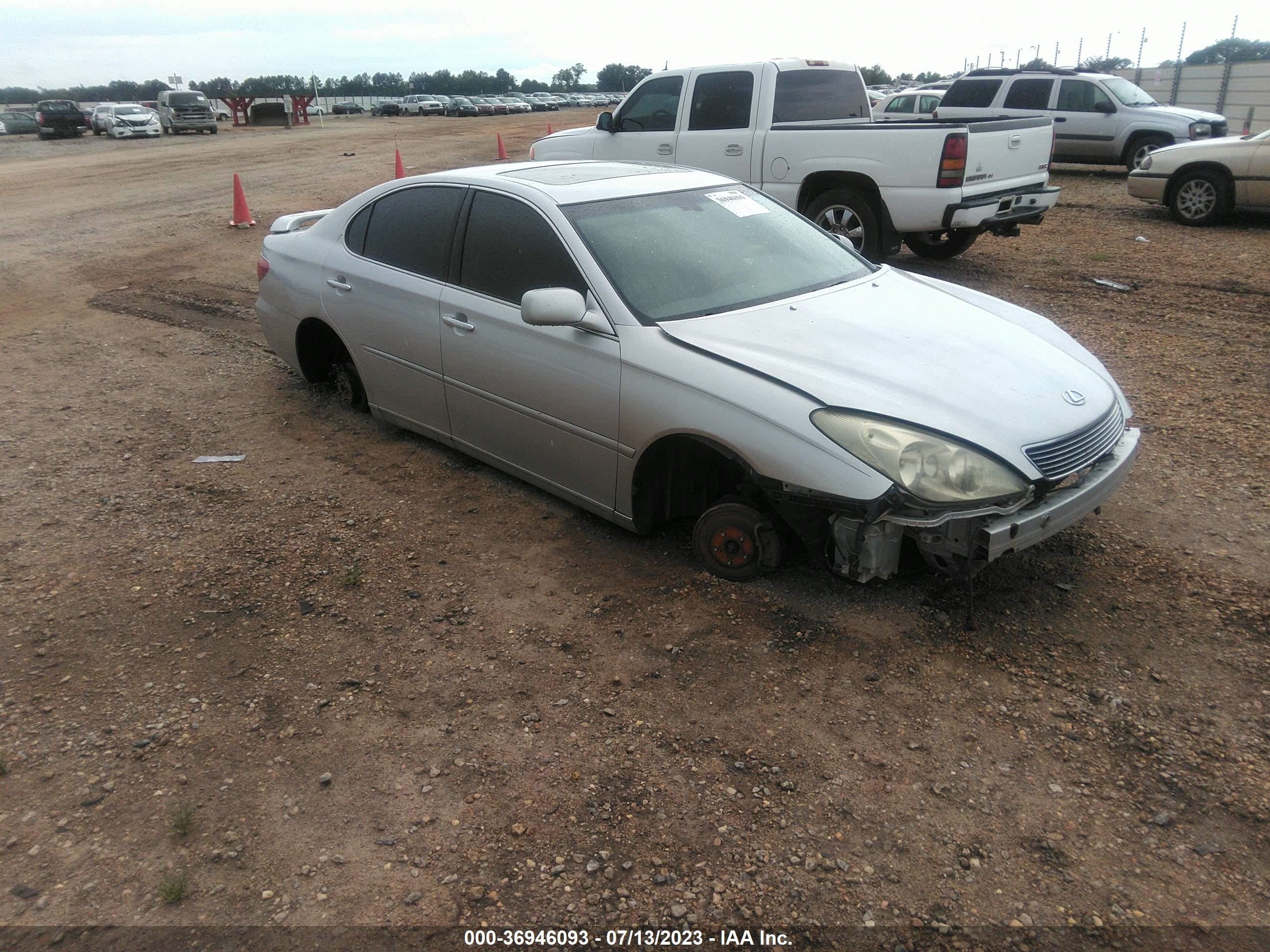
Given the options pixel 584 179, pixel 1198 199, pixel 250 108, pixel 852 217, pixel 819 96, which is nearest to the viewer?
pixel 584 179

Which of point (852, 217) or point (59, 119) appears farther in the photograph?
point (59, 119)

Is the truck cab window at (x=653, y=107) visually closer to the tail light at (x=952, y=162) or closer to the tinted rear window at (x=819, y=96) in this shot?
the tinted rear window at (x=819, y=96)

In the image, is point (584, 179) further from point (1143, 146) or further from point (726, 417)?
point (1143, 146)

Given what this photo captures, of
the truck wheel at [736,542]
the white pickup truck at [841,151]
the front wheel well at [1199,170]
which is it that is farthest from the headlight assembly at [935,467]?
the front wheel well at [1199,170]

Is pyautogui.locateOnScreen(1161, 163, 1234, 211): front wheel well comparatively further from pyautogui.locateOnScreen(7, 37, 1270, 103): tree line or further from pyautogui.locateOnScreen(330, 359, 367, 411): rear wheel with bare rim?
pyautogui.locateOnScreen(7, 37, 1270, 103): tree line

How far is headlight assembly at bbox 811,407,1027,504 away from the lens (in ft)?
10.6

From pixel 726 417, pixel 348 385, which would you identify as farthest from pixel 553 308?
pixel 348 385

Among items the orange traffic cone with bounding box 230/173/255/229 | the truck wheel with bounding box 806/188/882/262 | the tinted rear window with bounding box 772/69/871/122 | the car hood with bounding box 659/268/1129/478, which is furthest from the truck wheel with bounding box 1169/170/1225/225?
the orange traffic cone with bounding box 230/173/255/229

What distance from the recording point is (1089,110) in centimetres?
1589

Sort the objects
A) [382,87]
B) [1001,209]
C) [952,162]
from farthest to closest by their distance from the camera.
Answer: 1. [382,87]
2. [1001,209]
3. [952,162]

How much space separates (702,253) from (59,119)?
137 feet

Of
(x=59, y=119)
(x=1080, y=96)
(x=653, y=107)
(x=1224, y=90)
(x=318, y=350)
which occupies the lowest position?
(x=318, y=350)

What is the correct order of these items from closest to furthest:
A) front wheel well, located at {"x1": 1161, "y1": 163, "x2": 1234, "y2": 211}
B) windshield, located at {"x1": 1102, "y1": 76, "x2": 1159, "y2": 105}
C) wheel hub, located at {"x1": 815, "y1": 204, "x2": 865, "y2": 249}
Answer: wheel hub, located at {"x1": 815, "y1": 204, "x2": 865, "y2": 249}, front wheel well, located at {"x1": 1161, "y1": 163, "x2": 1234, "y2": 211}, windshield, located at {"x1": 1102, "y1": 76, "x2": 1159, "y2": 105}

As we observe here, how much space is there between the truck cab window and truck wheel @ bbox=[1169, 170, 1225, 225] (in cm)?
644
